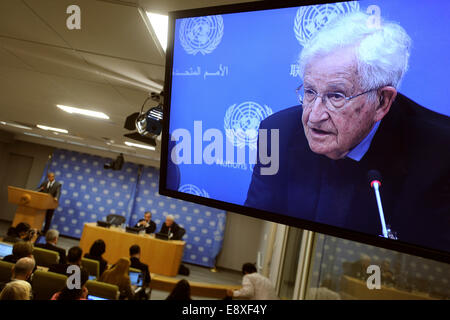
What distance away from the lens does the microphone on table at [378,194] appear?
2.89ft

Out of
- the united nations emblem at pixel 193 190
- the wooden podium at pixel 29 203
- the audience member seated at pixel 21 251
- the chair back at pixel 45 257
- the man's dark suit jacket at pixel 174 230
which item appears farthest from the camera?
the man's dark suit jacket at pixel 174 230

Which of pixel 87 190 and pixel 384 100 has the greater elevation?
pixel 384 100

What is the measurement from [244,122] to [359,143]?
392 mm

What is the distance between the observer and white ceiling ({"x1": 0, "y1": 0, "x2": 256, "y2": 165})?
5.90ft

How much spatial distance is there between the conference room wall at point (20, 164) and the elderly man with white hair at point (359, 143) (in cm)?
1084

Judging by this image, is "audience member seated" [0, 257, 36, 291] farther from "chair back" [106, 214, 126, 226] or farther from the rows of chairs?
"chair back" [106, 214, 126, 226]

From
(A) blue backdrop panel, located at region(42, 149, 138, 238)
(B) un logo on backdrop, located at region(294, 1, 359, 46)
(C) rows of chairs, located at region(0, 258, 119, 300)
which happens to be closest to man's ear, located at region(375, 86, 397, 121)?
(B) un logo on backdrop, located at region(294, 1, 359, 46)

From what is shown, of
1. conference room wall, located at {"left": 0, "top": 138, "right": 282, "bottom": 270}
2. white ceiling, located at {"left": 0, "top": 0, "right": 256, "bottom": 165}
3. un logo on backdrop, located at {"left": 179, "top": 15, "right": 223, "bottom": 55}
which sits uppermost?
white ceiling, located at {"left": 0, "top": 0, "right": 256, "bottom": 165}

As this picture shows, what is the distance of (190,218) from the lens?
941cm

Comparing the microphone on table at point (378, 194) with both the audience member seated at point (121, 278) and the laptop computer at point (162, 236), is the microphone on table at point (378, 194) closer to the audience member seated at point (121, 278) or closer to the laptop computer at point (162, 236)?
the audience member seated at point (121, 278)

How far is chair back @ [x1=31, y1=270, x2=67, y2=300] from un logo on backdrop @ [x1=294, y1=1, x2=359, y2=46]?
266 centimetres

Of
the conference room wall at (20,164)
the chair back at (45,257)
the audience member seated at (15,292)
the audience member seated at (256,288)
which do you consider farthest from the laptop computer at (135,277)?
the conference room wall at (20,164)

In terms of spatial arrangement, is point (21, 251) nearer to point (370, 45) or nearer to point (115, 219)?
point (370, 45)

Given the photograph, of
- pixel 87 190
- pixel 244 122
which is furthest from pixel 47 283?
pixel 87 190
